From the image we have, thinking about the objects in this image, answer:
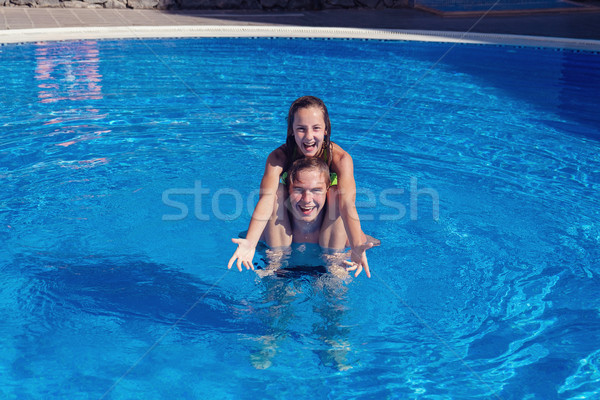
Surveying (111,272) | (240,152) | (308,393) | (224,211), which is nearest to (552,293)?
(308,393)

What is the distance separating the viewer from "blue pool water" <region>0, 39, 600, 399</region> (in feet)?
10.5

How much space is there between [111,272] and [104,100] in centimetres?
396

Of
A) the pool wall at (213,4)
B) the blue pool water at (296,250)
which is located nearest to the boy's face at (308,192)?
the blue pool water at (296,250)

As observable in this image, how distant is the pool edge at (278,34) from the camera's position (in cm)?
980

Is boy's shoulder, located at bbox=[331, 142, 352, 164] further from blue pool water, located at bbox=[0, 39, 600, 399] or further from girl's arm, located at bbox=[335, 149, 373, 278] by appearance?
blue pool water, located at bbox=[0, 39, 600, 399]

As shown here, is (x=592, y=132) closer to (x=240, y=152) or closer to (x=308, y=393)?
(x=240, y=152)

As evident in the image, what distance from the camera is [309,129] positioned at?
3.29m

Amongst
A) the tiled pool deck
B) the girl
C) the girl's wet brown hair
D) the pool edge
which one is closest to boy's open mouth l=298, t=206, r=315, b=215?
the girl

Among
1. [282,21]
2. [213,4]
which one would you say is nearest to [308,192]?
[282,21]

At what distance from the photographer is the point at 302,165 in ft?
10.9

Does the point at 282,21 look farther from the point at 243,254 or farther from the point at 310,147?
the point at 243,254

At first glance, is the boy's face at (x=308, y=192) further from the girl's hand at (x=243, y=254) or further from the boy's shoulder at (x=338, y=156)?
the girl's hand at (x=243, y=254)

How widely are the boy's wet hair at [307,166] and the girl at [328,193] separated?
0.06 meters

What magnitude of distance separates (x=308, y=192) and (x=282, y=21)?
938 cm
